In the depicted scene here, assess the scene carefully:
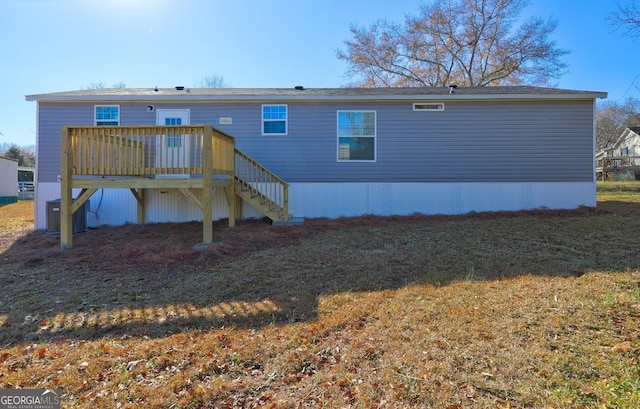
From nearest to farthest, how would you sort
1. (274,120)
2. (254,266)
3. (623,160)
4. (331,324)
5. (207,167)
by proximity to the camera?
1. (331,324)
2. (254,266)
3. (207,167)
4. (274,120)
5. (623,160)

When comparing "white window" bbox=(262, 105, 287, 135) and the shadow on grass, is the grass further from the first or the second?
"white window" bbox=(262, 105, 287, 135)

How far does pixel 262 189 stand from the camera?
938 cm

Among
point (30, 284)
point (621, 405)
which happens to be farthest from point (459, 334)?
point (30, 284)

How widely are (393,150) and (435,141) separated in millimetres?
1183

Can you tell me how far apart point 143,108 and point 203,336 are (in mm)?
8195

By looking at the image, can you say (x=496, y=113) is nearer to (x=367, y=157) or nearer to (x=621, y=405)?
(x=367, y=157)

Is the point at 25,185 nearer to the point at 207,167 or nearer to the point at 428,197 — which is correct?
the point at 207,167

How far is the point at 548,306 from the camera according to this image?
130 inches

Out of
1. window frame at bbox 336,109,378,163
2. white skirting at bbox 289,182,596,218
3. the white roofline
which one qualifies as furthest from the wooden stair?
window frame at bbox 336,109,378,163

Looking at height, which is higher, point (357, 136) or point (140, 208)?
point (357, 136)

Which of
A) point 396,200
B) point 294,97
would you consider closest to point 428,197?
point 396,200

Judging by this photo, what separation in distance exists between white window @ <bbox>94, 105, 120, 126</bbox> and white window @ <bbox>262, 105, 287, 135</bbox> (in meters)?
3.95

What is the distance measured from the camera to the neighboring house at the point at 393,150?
9.50 meters

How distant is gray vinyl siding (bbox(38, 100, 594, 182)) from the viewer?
31.3 feet
